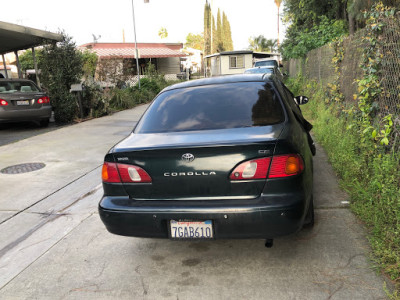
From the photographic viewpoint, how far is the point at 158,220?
2867mm

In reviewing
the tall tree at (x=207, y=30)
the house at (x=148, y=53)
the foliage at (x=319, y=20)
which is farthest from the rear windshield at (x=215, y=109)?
the tall tree at (x=207, y=30)

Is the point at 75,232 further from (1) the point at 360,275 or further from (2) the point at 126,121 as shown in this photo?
(2) the point at 126,121

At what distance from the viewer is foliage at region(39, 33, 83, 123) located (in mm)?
12062

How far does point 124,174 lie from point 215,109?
1.12 m

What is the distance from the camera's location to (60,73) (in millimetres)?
12023

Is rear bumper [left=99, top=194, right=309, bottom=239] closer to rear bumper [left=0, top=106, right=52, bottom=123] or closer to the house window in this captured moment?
rear bumper [left=0, top=106, right=52, bottom=123]

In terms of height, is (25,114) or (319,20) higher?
(319,20)

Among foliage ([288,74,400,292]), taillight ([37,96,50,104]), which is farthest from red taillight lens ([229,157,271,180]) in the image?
taillight ([37,96,50,104])

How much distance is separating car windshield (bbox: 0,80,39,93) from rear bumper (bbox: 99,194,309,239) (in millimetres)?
9572

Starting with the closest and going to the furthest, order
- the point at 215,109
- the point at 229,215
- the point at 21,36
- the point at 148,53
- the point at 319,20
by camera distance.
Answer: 1. the point at 229,215
2. the point at 215,109
3. the point at 21,36
4. the point at 319,20
5. the point at 148,53

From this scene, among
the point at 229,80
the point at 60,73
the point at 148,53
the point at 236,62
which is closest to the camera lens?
the point at 229,80

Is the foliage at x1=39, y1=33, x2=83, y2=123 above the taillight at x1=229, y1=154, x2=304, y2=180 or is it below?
above

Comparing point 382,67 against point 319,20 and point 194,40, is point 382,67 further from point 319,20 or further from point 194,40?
point 194,40

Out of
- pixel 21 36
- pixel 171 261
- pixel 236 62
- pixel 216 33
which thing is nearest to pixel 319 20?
pixel 236 62
